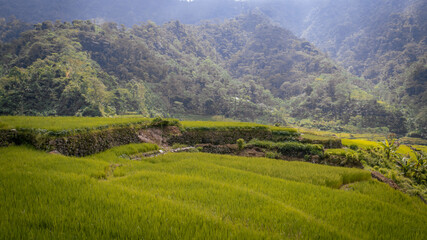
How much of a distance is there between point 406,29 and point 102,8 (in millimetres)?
221052

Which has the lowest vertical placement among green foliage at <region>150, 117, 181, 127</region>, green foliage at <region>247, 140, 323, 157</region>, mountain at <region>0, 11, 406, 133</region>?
green foliage at <region>247, 140, 323, 157</region>

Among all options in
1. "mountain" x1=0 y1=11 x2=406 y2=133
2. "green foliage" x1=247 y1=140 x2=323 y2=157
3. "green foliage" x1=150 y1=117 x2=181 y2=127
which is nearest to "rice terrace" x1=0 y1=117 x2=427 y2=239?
"green foliage" x1=247 y1=140 x2=323 y2=157

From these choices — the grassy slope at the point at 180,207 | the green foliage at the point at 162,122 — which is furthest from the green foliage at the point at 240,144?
the grassy slope at the point at 180,207

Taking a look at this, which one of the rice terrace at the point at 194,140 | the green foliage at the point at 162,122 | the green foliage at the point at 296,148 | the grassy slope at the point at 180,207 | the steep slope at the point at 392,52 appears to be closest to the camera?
the grassy slope at the point at 180,207

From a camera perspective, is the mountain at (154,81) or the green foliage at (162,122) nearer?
the green foliage at (162,122)

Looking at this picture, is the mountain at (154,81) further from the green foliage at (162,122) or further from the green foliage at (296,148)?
the green foliage at (296,148)

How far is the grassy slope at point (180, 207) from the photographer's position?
3018 mm

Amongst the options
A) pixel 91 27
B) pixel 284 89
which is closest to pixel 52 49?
pixel 91 27

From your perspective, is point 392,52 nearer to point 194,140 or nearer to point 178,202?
point 194,140

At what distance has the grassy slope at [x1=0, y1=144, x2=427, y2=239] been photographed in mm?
3018

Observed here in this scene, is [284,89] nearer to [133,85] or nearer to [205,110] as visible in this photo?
[205,110]

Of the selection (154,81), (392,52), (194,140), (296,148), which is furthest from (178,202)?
(392,52)

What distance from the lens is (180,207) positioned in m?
3.84

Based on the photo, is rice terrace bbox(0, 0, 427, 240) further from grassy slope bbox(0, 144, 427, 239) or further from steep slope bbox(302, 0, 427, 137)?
steep slope bbox(302, 0, 427, 137)
